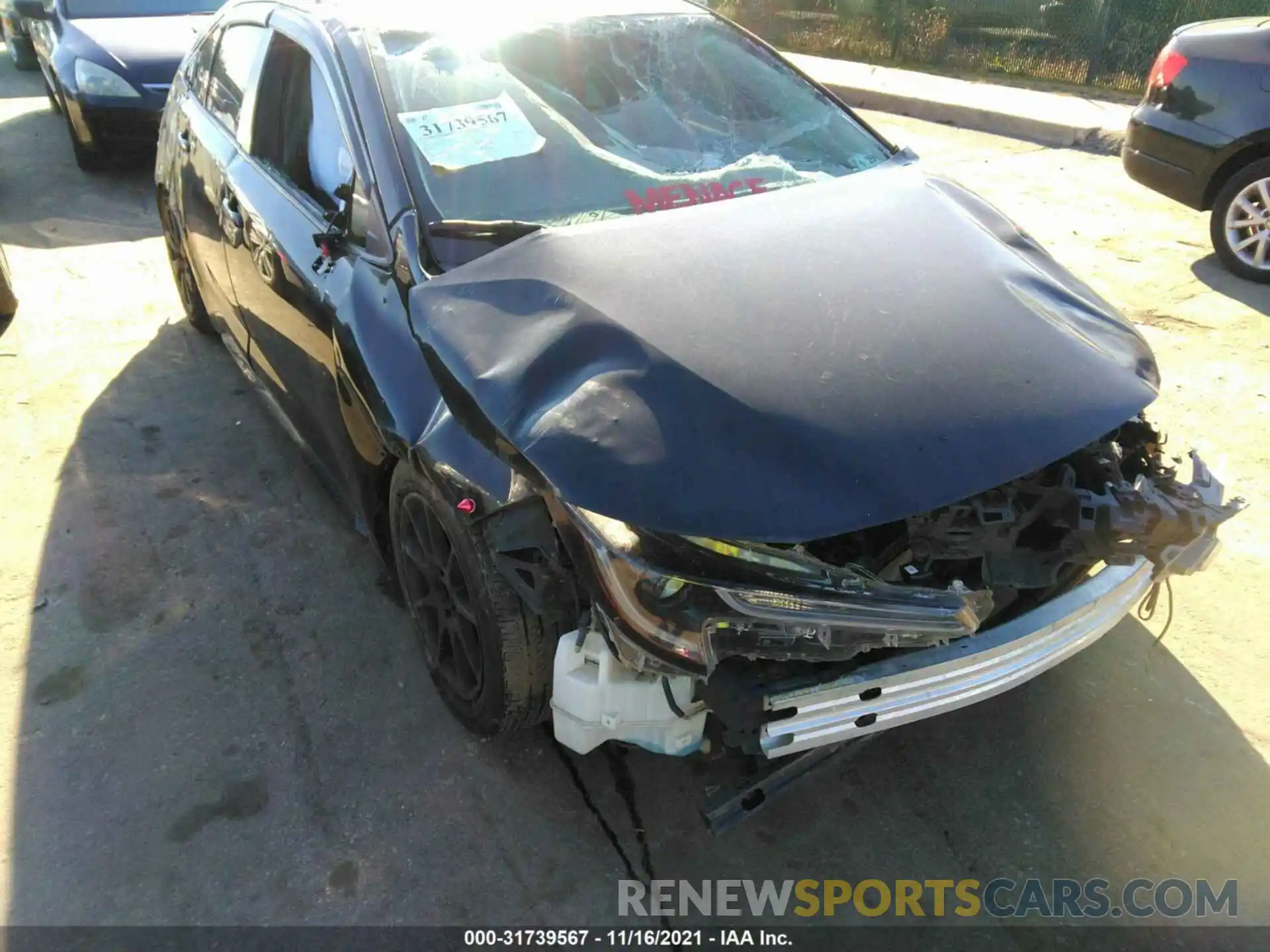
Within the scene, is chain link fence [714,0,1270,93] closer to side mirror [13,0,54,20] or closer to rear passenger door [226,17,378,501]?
side mirror [13,0,54,20]

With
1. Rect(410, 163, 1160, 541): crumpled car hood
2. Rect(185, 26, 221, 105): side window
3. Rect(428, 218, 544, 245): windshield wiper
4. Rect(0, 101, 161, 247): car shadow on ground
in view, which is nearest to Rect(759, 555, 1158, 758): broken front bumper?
Rect(410, 163, 1160, 541): crumpled car hood

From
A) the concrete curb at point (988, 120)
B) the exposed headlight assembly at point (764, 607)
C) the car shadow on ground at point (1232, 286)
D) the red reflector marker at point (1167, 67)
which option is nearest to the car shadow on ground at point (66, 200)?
the exposed headlight assembly at point (764, 607)

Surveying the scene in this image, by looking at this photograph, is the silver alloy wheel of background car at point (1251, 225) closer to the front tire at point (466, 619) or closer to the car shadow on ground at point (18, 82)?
the front tire at point (466, 619)

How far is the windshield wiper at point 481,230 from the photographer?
7.80 ft

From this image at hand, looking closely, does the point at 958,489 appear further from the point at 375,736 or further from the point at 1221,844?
the point at 375,736

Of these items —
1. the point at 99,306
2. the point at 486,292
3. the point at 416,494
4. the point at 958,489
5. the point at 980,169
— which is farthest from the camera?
the point at 980,169

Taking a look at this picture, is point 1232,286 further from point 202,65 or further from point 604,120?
point 202,65

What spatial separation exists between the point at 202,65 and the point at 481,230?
8.26ft

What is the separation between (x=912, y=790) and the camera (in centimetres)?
241

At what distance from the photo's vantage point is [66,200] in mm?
6887

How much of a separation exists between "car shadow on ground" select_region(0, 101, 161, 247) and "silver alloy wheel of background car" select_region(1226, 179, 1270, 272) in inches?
267

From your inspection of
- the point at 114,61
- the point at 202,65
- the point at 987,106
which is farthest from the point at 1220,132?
the point at 114,61

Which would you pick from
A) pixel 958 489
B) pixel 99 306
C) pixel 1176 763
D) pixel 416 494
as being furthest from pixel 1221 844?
pixel 99 306

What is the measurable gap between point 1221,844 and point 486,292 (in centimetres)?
228
